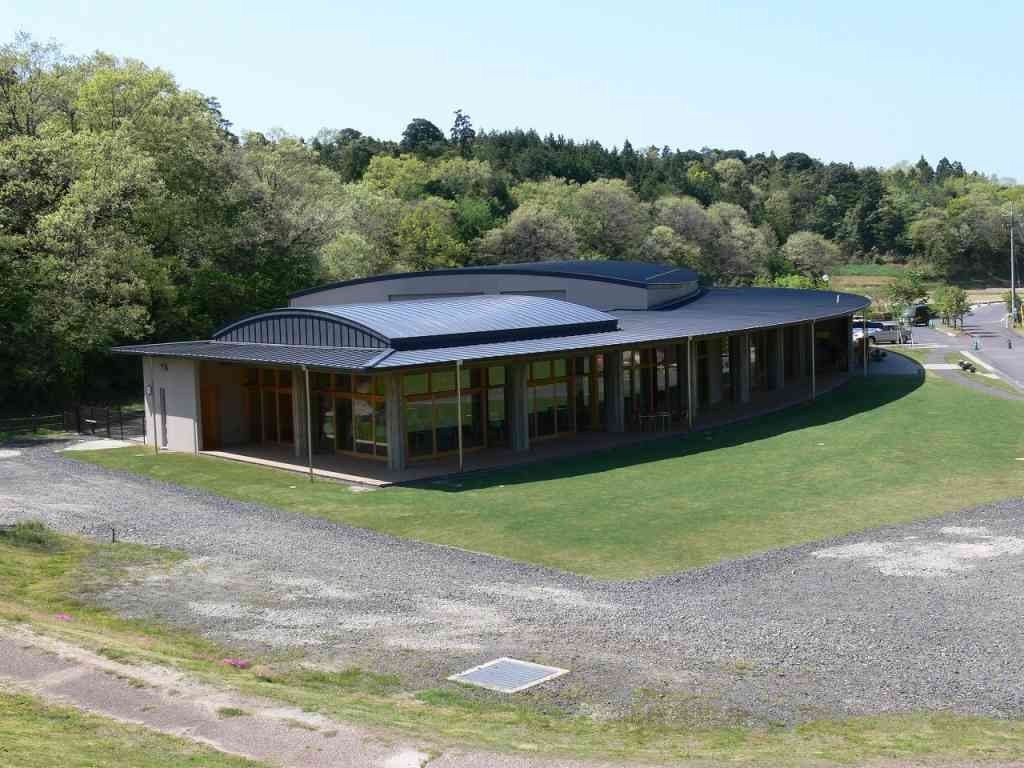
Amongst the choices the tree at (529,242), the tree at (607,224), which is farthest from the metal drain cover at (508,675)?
the tree at (607,224)

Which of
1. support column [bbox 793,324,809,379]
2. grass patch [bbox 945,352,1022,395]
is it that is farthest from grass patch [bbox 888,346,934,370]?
support column [bbox 793,324,809,379]

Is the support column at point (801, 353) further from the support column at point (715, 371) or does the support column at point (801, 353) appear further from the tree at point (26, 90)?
the tree at point (26, 90)

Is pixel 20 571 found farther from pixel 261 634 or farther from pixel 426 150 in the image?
pixel 426 150

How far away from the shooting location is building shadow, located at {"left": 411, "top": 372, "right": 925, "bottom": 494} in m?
26.9

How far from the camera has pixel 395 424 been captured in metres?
28.4

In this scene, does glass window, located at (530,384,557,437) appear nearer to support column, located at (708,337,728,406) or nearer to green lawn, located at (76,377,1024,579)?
green lawn, located at (76,377,1024,579)

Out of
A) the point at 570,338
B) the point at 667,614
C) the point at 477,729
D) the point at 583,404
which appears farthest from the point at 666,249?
the point at 477,729

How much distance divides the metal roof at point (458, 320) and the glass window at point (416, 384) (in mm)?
842

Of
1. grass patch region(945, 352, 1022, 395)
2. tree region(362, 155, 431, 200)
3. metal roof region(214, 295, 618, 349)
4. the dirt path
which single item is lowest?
grass patch region(945, 352, 1022, 395)

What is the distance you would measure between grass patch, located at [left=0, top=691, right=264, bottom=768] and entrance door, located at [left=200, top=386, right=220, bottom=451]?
2274 cm

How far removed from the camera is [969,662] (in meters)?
13.0

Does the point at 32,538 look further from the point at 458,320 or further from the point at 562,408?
the point at 562,408

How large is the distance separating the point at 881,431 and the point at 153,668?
83.8ft

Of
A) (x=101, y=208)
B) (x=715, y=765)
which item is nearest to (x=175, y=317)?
(x=101, y=208)
